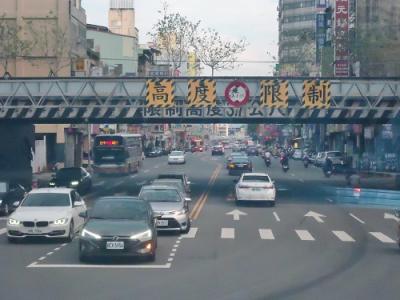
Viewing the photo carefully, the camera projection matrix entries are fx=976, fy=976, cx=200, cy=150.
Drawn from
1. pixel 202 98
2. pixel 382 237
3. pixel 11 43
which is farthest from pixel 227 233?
pixel 11 43

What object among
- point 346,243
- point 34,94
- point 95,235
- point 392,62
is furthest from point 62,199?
point 392,62

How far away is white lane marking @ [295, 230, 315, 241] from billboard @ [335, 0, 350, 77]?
197 ft

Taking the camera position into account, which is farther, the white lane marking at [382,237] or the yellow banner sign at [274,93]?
the yellow banner sign at [274,93]

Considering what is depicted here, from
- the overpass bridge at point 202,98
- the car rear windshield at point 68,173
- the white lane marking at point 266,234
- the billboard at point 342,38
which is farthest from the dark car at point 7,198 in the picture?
the billboard at point 342,38

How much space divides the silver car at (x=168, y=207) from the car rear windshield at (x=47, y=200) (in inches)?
85.4

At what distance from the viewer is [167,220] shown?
28.8m

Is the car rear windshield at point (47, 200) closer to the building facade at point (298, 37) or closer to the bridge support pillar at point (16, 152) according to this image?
the bridge support pillar at point (16, 152)

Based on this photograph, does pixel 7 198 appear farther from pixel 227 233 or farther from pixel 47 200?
pixel 227 233

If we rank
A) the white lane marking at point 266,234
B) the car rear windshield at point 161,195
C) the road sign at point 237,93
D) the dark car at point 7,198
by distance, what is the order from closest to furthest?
1. the white lane marking at point 266,234
2. the car rear windshield at point 161,195
3. the dark car at point 7,198
4. the road sign at point 237,93

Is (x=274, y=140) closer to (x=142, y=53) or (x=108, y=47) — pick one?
(x=142, y=53)

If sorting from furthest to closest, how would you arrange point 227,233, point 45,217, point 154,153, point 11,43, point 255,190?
point 154,153 → point 11,43 → point 255,190 → point 227,233 → point 45,217

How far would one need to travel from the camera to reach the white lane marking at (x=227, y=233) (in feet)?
95.1

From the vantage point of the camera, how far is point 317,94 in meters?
51.1

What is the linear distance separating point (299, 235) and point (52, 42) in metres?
61.7
